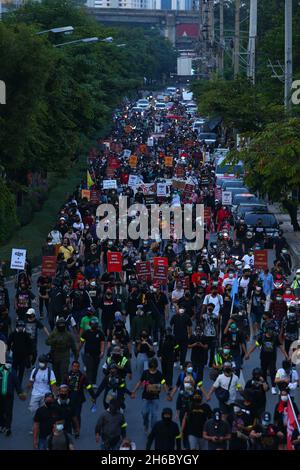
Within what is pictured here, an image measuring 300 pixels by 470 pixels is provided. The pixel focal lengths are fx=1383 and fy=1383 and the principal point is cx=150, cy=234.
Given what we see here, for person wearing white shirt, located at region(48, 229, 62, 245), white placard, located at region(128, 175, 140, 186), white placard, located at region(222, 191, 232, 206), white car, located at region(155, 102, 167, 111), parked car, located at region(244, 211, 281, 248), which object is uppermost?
white car, located at region(155, 102, 167, 111)

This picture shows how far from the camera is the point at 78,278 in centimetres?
2636

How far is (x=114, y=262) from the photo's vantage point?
29281 millimetres

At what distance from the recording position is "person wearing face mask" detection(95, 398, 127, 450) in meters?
16.3

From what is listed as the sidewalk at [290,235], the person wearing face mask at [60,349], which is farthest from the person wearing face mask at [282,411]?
the sidewalk at [290,235]

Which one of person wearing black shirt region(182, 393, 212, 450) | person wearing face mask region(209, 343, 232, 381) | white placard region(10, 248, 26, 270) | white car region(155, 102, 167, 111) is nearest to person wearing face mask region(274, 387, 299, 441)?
person wearing black shirt region(182, 393, 212, 450)

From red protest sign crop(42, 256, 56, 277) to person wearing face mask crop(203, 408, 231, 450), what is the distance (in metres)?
12.5

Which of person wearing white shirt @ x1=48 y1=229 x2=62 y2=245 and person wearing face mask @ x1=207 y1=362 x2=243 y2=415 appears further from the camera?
person wearing white shirt @ x1=48 y1=229 x2=62 y2=245

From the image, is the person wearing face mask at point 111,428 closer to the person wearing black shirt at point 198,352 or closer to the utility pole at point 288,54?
the person wearing black shirt at point 198,352

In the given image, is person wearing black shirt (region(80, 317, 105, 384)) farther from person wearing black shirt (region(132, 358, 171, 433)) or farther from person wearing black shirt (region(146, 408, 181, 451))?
person wearing black shirt (region(146, 408, 181, 451))

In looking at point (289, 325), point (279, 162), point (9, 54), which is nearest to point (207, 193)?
point (279, 162)

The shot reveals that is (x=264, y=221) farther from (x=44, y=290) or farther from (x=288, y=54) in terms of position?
(x=44, y=290)

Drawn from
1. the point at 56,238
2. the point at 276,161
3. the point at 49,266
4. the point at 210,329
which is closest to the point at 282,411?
the point at 210,329

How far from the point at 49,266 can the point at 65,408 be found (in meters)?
11.0

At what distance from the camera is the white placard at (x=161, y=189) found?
143 feet
